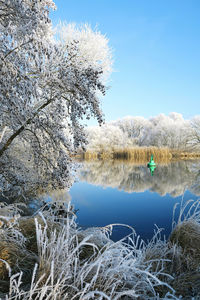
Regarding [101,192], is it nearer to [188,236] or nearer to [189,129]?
[188,236]

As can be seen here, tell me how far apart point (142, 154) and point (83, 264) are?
24283mm

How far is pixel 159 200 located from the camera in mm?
8500

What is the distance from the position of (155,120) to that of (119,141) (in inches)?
778

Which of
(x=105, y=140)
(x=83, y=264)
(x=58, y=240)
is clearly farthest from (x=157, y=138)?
(x=58, y=240)

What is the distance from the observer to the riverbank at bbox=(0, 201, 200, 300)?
4.50 feet

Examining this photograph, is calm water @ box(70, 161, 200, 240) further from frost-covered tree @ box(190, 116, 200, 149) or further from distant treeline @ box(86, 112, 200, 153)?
frost-covered tree @ box(190, 116, 200, 149)

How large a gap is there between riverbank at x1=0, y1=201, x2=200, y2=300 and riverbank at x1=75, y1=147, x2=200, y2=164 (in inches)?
845

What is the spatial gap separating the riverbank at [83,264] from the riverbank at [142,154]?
70.4 ft

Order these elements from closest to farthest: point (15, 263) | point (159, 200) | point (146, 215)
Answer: point (15, 263) < point (146, 215) < point (159, 200)

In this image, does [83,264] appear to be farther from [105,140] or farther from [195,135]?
[195,135]

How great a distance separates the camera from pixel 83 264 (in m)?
1.87

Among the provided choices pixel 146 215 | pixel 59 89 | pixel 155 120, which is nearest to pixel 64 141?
pixel 59 89

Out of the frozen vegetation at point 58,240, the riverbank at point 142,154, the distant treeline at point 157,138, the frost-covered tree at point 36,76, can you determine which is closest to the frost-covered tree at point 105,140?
the distant treeline at point 157,138

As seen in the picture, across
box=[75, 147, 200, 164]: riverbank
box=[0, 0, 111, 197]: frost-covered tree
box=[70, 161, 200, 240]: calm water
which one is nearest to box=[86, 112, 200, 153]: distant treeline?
box=[75, 147, 200, 164]: riverbank
